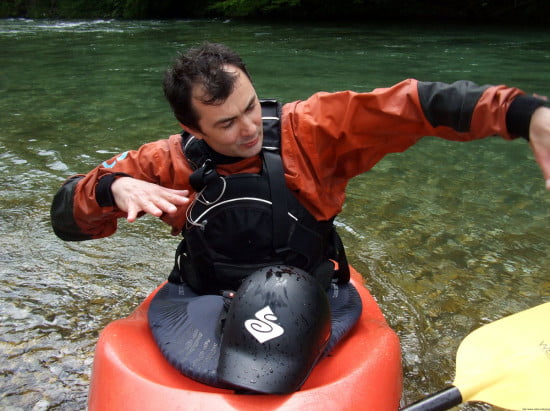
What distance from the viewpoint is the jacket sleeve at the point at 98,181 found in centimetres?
174

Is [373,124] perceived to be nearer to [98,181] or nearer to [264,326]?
[264,326]

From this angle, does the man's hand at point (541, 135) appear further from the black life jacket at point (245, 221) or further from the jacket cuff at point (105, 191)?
the jacket cuff at point (105, 191)

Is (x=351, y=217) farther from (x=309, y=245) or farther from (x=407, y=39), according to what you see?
(x=407, y=39)

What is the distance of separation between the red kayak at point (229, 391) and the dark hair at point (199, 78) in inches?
26.7

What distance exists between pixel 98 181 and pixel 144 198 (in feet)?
0.81

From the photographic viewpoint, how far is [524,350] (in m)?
1.71

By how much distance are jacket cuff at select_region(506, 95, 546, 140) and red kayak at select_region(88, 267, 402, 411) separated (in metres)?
0.67

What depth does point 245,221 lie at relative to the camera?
169 cm

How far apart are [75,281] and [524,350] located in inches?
76.8

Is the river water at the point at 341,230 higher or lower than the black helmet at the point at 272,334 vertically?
lower

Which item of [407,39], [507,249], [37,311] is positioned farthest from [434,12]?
[37,311]

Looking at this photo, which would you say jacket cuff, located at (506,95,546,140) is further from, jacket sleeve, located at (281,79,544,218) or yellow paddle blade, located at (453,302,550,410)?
yellow paddle blade, located at (453,302,550,410)

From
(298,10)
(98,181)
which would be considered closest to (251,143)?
(98,181)

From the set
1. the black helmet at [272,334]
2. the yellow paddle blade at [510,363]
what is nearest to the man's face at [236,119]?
the black helmet at [272,334]
